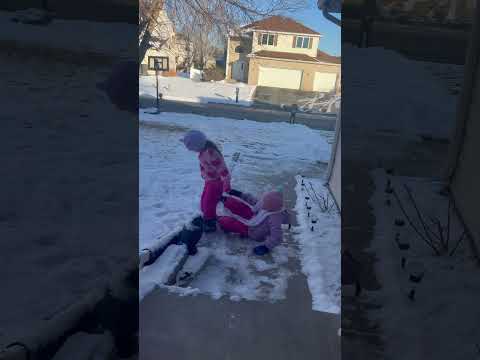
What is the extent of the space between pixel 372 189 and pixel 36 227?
1050 mm

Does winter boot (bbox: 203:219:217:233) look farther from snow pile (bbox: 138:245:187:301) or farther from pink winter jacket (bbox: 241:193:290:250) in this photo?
snow pile (bbox: 138:245:187:301)

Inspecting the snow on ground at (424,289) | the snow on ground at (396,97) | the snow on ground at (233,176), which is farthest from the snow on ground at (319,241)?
the snow on ground at (396,97)

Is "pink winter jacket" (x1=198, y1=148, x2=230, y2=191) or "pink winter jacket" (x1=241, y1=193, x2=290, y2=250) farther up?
"pink winter jacket" (x1=198, y1=148, x2=230, y2=191)

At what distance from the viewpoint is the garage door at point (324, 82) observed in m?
8.39

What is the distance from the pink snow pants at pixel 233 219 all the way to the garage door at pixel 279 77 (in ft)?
16.5

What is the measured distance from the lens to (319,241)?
2824 mm

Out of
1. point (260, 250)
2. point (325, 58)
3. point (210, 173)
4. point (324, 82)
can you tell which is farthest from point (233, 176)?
point (324, 82)

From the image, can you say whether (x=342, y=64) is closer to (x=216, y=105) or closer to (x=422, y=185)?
(x=422, y=185)

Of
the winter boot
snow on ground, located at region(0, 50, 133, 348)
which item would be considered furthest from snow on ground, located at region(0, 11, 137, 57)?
the winter boot

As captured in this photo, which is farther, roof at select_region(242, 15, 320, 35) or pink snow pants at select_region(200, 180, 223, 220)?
roof at select_region(242, 15, 320, 35)

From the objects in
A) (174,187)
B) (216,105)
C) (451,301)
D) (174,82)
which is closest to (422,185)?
(451,301)

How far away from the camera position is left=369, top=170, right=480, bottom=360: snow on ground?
0.78 m

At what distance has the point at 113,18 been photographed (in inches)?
39.5

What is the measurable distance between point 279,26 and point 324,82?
3.75m
